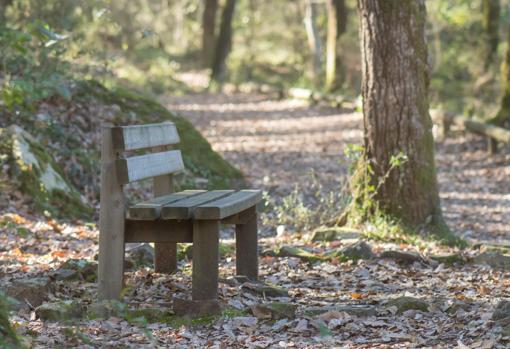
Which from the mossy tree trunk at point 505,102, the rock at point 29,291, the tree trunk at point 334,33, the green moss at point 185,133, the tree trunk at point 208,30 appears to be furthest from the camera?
the tree trunk at point 208,30

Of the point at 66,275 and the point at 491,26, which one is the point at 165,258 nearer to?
the point at 66,275

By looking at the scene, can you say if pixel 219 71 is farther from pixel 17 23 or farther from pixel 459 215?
pixel 459 215

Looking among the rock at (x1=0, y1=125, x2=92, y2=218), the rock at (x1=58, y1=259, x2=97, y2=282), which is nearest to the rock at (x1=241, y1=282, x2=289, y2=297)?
the rock at (x1=58, y1=259, x2=97, y2=282)

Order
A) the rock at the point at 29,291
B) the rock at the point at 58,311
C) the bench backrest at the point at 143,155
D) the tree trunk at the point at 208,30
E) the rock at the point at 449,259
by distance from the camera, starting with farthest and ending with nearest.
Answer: the tree trunk at the point at 208,30 < the rock at the point at 449,259 < the rock at the point at 29,291 < the bench backrest at the point at 143,155 < the rock at the point at 58,311

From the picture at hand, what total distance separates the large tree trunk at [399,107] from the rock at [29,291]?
3835mm

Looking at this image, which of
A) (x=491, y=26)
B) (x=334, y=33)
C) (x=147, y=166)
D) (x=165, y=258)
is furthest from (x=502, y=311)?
(x=334, y=33)

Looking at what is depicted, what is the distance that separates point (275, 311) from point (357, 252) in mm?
2091

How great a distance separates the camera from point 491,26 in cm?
2306

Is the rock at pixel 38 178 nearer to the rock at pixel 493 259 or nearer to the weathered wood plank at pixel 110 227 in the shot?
the weathered wood plank at pixel 110 227

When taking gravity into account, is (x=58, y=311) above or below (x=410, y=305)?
above

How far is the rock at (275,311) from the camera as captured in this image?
16.5 ft

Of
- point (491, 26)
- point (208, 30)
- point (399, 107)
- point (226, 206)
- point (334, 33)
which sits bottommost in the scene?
point (226, 206)

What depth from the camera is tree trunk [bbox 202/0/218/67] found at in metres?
33.6

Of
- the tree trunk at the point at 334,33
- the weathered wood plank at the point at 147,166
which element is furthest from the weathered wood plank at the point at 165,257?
the tree trunk at the point at 334,33
